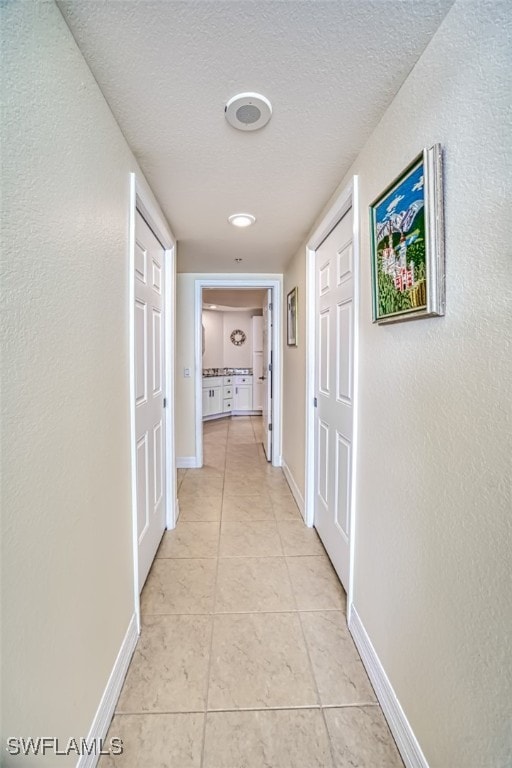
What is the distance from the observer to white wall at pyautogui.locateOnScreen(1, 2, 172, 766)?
0.67 meters

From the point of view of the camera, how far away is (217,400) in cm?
642

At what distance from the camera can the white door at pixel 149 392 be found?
1647 mm

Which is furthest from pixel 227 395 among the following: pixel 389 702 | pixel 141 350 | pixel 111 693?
pixel 389 702

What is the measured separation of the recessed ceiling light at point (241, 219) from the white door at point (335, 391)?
0.49m

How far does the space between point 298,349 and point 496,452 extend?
2111 mm

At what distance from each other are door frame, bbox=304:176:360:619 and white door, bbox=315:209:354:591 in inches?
1.7

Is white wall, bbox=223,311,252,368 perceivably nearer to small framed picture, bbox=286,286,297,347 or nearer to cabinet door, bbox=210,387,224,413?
cabinet door, bbox=210,387,224,413

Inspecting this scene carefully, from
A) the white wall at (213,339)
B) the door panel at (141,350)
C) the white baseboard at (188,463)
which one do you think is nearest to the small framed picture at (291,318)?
the door panel at (141,350)

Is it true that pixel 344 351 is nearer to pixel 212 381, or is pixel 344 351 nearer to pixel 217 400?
pixel 212 381

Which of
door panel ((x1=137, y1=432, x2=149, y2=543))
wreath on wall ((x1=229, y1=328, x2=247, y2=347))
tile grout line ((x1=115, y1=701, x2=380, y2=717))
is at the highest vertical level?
wreath on wall ((x1=229, y1=328, x2=247, y2=347))

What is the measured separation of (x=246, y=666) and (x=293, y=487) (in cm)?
167

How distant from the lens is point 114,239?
1.24 metres

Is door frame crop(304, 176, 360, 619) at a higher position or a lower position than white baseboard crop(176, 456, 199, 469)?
higher

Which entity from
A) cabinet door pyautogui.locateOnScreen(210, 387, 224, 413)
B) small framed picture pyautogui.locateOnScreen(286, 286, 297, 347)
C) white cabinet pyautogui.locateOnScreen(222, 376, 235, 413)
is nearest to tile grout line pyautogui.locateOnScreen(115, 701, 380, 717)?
small framed picture pyautogui.locateOnScreen(286, 286, 297, 347)
